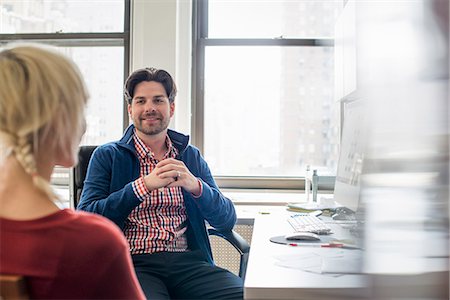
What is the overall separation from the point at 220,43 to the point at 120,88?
70 centimetres

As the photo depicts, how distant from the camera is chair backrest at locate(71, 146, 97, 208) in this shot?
2465 mm

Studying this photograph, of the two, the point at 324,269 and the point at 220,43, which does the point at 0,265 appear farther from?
the point at 220,43

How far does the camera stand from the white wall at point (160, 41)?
334 centimetres

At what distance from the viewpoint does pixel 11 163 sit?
890mm

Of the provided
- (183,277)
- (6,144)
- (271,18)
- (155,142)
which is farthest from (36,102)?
(271,18)

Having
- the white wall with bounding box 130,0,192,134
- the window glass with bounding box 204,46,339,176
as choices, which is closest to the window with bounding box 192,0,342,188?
the window glass with bounding box 204,46,339,176

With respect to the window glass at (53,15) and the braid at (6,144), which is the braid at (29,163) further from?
the window glass at (53,15)

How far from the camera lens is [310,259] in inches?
60.4

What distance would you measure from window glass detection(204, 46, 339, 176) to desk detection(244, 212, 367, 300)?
1.81 m

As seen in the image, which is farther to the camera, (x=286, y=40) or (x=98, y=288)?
(x=286, y=40)

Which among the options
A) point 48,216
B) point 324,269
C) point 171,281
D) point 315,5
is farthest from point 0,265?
point 315,5

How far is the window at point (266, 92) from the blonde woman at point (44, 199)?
2632 millimetres

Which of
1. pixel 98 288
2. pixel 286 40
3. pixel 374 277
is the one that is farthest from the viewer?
pixel 286 40

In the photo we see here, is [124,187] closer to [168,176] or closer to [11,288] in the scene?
[168,176]
